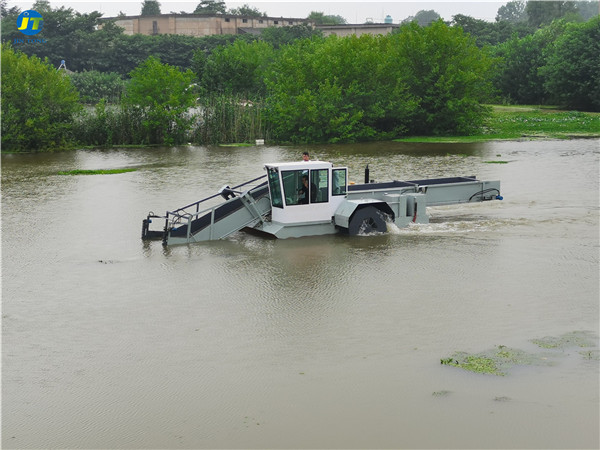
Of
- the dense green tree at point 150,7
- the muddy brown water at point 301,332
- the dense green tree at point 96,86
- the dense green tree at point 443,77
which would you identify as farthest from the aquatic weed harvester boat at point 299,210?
the dense green tree at point 150,7

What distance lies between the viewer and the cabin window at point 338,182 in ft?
72.5

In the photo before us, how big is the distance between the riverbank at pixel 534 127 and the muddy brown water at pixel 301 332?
86.6ft

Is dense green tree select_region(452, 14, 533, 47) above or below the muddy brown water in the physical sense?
above

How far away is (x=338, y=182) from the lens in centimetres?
2222

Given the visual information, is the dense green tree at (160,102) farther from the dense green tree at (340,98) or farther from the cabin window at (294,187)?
the cabin window at (294,187)

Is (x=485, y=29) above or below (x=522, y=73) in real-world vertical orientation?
above

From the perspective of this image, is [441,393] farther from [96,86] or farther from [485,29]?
[485,29]

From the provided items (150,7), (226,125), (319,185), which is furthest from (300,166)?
(150,7)

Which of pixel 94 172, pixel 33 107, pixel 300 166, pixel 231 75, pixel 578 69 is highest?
pixel 578 69

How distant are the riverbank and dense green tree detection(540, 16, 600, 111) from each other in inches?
136

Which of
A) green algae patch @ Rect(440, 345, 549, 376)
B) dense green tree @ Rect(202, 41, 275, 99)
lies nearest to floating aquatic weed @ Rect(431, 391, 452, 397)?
green algae patch @ Rect(440, 345, 549, 376)

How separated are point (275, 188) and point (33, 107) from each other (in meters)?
33.9

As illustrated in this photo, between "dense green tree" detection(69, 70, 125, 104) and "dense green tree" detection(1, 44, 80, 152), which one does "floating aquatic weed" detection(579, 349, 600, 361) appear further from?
"dense green tree" detection(69, 70, 125, 104)

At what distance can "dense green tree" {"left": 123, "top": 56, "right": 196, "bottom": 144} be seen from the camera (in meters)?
52.5
